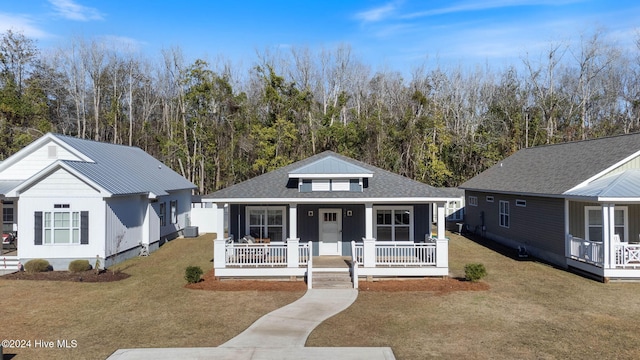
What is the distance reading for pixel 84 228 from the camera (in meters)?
19.2

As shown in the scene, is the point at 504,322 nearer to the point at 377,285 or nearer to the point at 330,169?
the point at 377,285

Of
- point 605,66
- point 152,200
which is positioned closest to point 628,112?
point 605,66

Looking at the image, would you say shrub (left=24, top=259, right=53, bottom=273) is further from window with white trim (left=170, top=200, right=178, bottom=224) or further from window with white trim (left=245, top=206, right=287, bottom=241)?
window with white trim (left=170, top=200, right=178, bottom=224)

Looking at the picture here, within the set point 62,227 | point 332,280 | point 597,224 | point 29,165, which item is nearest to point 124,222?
point 62,227

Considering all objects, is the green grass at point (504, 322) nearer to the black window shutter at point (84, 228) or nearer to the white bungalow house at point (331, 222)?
the white bungalow house at point (331, 222)

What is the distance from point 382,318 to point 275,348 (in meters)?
3.55

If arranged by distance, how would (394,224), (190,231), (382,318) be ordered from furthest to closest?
1. (190,231)
2. (394,224)
3. (382,318)

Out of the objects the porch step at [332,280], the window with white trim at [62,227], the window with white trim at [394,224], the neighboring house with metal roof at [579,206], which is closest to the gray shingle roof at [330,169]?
Result: the window with white trim at [394,224]

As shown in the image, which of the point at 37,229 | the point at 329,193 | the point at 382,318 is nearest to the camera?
the point at 382,318

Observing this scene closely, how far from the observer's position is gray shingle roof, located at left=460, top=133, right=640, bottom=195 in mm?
19016

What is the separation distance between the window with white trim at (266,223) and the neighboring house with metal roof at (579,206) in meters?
11.3

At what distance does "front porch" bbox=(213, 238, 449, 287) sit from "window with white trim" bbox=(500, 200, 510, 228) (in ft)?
32.9

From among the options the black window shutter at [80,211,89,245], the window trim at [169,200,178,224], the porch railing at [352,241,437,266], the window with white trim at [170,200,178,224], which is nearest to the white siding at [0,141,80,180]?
the black window shutter at [80,211,89,245]

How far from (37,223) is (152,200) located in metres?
6.38
